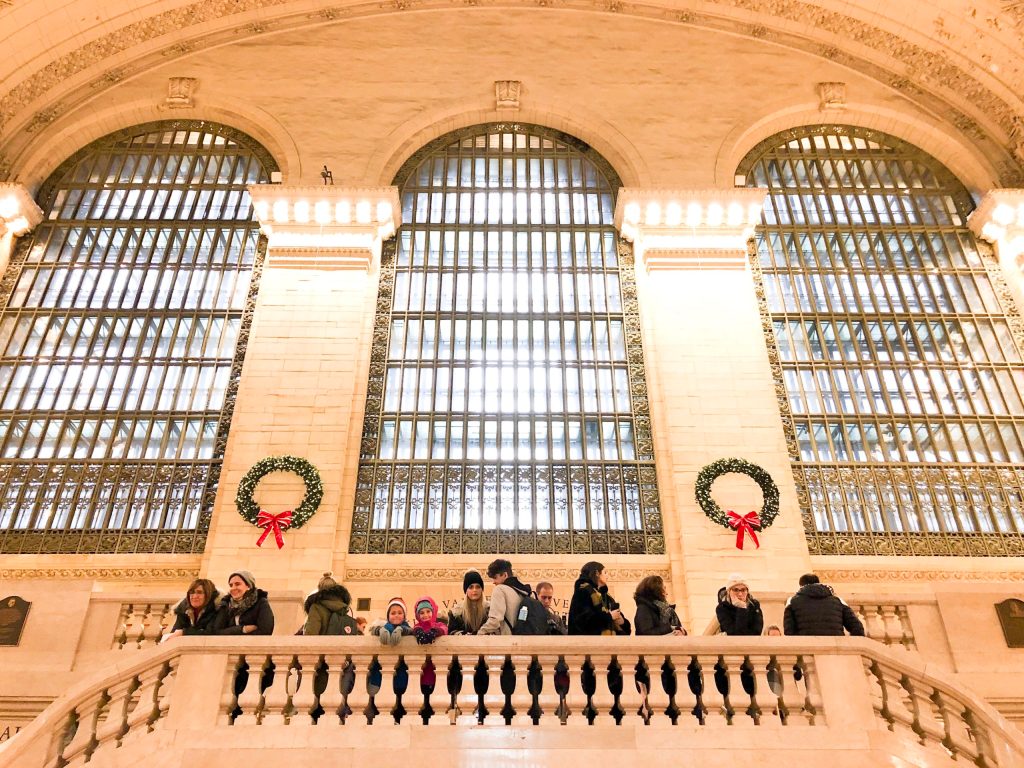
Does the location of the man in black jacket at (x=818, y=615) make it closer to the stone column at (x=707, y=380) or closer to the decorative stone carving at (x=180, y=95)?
the stone column at (x=707, y=380)

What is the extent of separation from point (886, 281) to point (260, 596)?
12.7m

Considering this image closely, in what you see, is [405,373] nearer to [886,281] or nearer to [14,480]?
[14,480]

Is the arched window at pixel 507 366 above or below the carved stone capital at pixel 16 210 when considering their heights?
below

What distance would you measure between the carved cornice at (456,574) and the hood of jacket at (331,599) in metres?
5.03

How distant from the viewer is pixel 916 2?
17125 millimetres

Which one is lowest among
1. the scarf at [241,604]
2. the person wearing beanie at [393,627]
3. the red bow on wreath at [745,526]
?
the person wearing beanie at [393,627]

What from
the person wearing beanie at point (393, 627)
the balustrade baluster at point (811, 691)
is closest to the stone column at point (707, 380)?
the balustrade baluster at point (811, 691)

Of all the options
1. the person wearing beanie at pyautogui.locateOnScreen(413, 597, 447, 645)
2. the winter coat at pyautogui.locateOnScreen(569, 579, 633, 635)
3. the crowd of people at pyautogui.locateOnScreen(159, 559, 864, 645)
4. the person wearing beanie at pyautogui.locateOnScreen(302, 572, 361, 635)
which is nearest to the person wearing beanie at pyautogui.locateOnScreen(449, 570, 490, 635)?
the crowd of people at pyautogui.locateOnScreen(159, 559, 864, 645)

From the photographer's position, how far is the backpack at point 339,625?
22.2ft

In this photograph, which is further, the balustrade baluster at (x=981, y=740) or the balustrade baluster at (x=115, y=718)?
the balustrade baluster at (x=115, y=718)

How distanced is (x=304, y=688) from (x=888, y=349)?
38.6 feet

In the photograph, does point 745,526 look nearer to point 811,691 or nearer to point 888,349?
point 888,349

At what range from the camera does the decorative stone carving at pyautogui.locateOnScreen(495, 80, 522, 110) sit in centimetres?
1702

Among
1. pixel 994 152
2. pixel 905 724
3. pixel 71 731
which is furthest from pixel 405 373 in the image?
pixel 994 152
